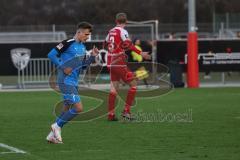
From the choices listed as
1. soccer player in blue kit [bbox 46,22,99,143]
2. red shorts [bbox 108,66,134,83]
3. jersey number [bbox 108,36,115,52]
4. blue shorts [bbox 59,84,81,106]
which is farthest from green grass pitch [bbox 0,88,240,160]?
jersey number [bbox 108,36,115,52]

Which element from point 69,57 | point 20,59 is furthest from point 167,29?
point 69,57

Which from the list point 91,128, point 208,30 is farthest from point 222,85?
point 208,30

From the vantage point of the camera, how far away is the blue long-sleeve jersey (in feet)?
36.3

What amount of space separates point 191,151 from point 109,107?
461 cm

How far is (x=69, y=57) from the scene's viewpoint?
11.2 metres

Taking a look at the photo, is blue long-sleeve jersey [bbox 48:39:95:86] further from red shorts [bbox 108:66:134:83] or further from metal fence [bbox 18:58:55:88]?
metal fence [bbox 18:58:55:88]

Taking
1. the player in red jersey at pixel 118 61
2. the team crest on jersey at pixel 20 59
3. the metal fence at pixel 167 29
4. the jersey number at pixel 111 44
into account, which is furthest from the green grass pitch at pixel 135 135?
the metal fence at pixel 167 29

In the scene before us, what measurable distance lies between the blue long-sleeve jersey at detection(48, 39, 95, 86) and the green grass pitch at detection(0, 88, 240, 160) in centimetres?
96

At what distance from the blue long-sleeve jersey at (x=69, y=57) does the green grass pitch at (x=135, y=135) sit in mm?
964

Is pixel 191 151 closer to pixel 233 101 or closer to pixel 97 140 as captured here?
pixel 97 140

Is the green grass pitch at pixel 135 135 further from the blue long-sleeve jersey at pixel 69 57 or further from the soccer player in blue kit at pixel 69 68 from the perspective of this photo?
the blue long-sleeve jersey at pixel 69 57

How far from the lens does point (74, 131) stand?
496 inches

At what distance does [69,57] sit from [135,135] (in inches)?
69.4

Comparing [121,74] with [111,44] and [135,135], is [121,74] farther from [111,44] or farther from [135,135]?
[135,135]
